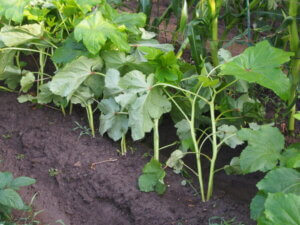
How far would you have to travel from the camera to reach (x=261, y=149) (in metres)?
2.05

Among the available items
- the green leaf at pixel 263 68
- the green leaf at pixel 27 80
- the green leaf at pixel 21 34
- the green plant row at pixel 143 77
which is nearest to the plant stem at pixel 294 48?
the green plant row at pixel 143 77

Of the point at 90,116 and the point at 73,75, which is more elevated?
the point at 73,75

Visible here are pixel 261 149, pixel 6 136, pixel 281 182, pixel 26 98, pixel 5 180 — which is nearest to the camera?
pixel 281 182

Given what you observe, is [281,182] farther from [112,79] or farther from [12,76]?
[12,76]

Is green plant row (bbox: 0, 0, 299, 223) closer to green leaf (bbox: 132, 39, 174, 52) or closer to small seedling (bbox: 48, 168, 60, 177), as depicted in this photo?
green leaf (bbox: 132, 39, 174, 52)

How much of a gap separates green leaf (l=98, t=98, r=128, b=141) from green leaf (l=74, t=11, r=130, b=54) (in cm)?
31

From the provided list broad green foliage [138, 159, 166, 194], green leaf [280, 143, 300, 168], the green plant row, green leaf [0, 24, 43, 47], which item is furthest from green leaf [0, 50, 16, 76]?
green leaf [280, 143, 300, 168]

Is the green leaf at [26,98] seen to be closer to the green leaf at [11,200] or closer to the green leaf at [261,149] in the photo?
the green leaf at [11,200]

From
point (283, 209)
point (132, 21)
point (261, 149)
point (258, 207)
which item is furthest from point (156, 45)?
point (283, 209)

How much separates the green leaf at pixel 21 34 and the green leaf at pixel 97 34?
38cm

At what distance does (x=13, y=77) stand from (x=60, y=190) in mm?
935

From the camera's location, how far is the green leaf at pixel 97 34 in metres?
2.51

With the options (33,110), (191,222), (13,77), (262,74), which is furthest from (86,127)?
(262,74)

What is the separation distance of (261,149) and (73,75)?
3.76ft
